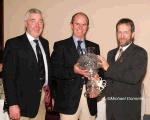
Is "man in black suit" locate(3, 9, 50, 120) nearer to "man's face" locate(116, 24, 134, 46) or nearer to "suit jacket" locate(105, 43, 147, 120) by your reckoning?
"suit jacket" locate(105, 43, 147, 120)

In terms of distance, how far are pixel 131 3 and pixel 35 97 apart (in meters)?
1.80

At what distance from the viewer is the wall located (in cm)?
377

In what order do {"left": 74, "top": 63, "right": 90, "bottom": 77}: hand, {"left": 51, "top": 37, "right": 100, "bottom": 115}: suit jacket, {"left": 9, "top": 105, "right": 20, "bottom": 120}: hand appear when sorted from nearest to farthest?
1. {"left": 9, "top": 105, "right": 20, "bottom": 120}: hand
2. {"left": 74, "top": 63, "right": 90, "bottom": 77}: hand
3. {"left": 51, "top": 37, "right": 100, "bottom": 115}: suit jacket

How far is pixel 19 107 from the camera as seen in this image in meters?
2.75

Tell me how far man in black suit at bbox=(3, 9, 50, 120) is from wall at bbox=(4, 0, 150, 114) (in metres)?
1.04

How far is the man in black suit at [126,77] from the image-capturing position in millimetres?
2746

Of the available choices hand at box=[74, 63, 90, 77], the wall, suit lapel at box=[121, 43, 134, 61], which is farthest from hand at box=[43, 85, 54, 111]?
the wall

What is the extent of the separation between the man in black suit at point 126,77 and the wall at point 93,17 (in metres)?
1.00

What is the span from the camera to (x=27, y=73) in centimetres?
278

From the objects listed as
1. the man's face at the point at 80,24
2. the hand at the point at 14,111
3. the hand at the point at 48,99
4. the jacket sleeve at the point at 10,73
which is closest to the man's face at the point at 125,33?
the man's face at the point at 80,24

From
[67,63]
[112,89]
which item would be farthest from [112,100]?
[67,63]

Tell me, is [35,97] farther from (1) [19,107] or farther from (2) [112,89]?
(2) [112,89]

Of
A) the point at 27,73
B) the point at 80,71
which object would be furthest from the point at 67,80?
the point at 27,73

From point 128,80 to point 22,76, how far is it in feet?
3.24
